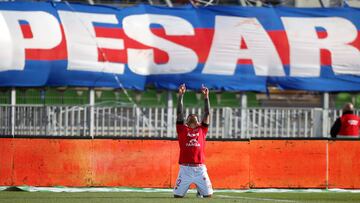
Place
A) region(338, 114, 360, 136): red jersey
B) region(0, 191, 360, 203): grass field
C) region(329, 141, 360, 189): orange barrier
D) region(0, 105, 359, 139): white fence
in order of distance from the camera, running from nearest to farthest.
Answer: region(0, 191, 360, 203): grass field, region(329, 141, 360, 189): orange barrier, region(338, 114, 360, 136): red jersey, region(0, 105, 359, 139): white fence

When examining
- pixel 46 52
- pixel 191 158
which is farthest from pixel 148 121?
pixel 191 158

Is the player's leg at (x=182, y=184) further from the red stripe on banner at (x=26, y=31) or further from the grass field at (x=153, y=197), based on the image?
the red stripe on banner at (x=26, y=31)

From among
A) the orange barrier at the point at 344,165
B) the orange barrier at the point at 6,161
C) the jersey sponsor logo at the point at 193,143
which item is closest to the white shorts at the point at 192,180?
the jersey sponsor logo at the point at 193,143

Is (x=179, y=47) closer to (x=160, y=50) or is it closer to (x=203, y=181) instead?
(x=160, y=50)

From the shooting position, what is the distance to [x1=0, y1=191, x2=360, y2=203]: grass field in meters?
18.6

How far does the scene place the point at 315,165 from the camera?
2302cm

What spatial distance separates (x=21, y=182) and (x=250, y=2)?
44.9 feet

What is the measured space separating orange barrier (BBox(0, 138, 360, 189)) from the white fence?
5.09m

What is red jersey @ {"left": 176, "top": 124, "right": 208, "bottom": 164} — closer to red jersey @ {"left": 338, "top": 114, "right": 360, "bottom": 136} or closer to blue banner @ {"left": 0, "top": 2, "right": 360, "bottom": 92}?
red jersey @ {"left": 338, "top": 114, "right": 360, "bottom": 136}

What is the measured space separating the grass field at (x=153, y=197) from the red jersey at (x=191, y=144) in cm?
68

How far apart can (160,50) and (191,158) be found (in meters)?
11.0

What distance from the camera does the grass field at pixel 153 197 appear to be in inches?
734

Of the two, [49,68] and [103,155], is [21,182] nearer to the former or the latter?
[103,155]

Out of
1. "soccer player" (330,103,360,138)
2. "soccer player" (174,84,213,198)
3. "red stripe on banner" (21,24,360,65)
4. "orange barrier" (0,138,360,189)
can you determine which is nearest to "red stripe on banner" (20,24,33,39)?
"red stripe on banner" (21,24,360,65)
